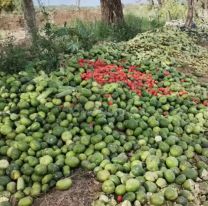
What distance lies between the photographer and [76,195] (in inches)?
141

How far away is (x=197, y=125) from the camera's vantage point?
474cm

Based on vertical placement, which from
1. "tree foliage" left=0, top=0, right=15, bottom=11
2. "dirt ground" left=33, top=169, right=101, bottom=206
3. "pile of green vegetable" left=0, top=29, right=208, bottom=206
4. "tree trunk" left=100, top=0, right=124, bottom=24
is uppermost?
"tree trunk" left=100, top=0, right=124, bottom=24

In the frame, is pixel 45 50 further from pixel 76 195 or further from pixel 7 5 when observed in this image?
pixel 7 5

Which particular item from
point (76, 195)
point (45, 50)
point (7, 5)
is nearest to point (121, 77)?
point (45, 50)

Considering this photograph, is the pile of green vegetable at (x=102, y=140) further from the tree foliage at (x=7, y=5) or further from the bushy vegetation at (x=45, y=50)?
the tree foliage at (x=7, y=5)

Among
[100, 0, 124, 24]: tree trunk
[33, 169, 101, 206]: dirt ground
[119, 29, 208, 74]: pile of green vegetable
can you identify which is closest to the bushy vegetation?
[119, 29, 208, 74]: pile of green vegetable

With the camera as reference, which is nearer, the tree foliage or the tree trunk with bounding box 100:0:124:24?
the tree trunk with bounding box 100:0:124:24

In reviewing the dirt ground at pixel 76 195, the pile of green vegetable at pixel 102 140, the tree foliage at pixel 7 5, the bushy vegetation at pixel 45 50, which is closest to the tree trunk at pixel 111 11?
the bushy vegetation at pixel 45 50

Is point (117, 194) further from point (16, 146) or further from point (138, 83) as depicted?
point (138, 83)

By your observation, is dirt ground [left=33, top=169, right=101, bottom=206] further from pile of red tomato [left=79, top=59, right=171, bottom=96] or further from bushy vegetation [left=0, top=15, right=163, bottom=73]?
bushy vegetation [left=0, top=15, right=163, bottom=73]

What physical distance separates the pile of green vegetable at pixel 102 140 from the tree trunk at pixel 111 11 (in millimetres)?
5861

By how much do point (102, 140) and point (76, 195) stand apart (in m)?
0.73

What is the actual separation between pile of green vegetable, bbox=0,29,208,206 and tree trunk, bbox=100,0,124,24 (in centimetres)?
586

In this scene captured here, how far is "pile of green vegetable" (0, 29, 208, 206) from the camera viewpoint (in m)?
3.62
